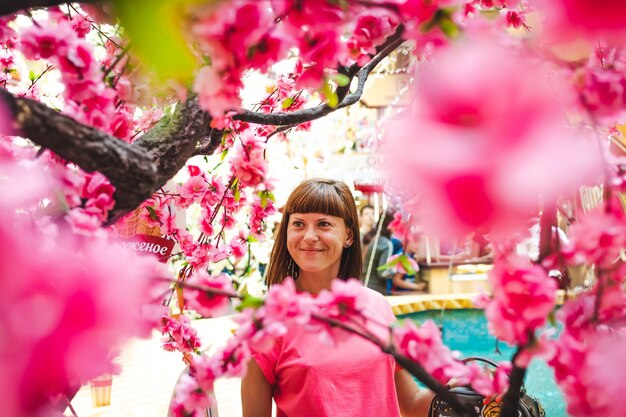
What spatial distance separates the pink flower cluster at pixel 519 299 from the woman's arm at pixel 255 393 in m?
0.96

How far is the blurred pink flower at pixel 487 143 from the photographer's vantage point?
36 centimetres

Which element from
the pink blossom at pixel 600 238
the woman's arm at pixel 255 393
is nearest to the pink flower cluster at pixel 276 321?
the pink blossom at pixel 600 238

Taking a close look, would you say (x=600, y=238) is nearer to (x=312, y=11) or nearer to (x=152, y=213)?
(x=312, y=11)

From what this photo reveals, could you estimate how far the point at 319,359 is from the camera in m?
1.34

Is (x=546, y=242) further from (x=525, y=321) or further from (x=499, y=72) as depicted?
(x=499, y=72)

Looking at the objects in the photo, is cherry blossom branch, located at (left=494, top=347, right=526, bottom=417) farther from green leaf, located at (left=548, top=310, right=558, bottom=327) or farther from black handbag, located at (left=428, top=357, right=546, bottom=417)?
black handbag, located at (left=428, top=357, right=546, bottom=417)

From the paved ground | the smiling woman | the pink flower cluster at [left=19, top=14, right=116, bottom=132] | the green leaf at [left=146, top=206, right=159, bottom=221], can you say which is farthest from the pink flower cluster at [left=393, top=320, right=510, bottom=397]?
the paved ground

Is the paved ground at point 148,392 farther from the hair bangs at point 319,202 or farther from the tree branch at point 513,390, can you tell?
the tree branch at point 513,390

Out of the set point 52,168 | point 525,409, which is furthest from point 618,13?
point 525,409

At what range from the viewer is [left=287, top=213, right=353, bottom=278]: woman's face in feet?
4.91

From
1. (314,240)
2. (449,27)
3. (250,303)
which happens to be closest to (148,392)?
(314,240)

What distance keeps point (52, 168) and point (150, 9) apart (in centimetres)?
33

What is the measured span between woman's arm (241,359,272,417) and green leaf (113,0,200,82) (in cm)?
118

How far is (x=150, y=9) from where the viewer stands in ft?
0.96
